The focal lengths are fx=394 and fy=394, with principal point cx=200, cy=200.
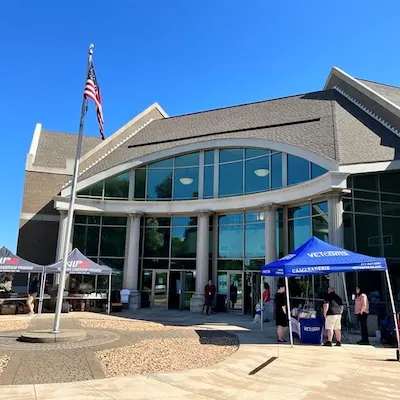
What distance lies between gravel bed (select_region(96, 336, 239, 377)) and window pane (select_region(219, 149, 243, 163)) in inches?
491

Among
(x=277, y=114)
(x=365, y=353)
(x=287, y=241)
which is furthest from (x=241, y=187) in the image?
(x=365, y=353)

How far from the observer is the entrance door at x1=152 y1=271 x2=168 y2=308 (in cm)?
2275

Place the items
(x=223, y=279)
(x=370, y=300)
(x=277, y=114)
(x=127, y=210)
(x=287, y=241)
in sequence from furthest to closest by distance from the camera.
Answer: (x=277, y=114) → (x=127, y=210) → (x=223, y=279) → (x=287, y=241) → (x=370, y=300)

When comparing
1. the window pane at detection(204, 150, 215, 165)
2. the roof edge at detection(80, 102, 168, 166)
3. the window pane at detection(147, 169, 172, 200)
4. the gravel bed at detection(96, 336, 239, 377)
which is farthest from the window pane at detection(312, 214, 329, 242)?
the roof edge at detection(80, 102, 168, 166)

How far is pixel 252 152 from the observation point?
21.8m

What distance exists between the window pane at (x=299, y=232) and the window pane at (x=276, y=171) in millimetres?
2098

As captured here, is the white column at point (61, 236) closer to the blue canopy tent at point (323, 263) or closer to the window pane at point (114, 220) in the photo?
the window pane at point (114, 220)

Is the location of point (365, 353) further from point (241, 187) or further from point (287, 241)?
point (241, 187)

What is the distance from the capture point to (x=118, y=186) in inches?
947

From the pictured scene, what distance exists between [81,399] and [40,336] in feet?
17.3

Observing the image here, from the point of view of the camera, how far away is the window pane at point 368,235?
652 inches

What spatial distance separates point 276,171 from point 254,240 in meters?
3.81

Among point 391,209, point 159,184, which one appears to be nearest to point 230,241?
point 159,184

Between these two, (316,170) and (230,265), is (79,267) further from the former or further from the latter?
(316,170)
